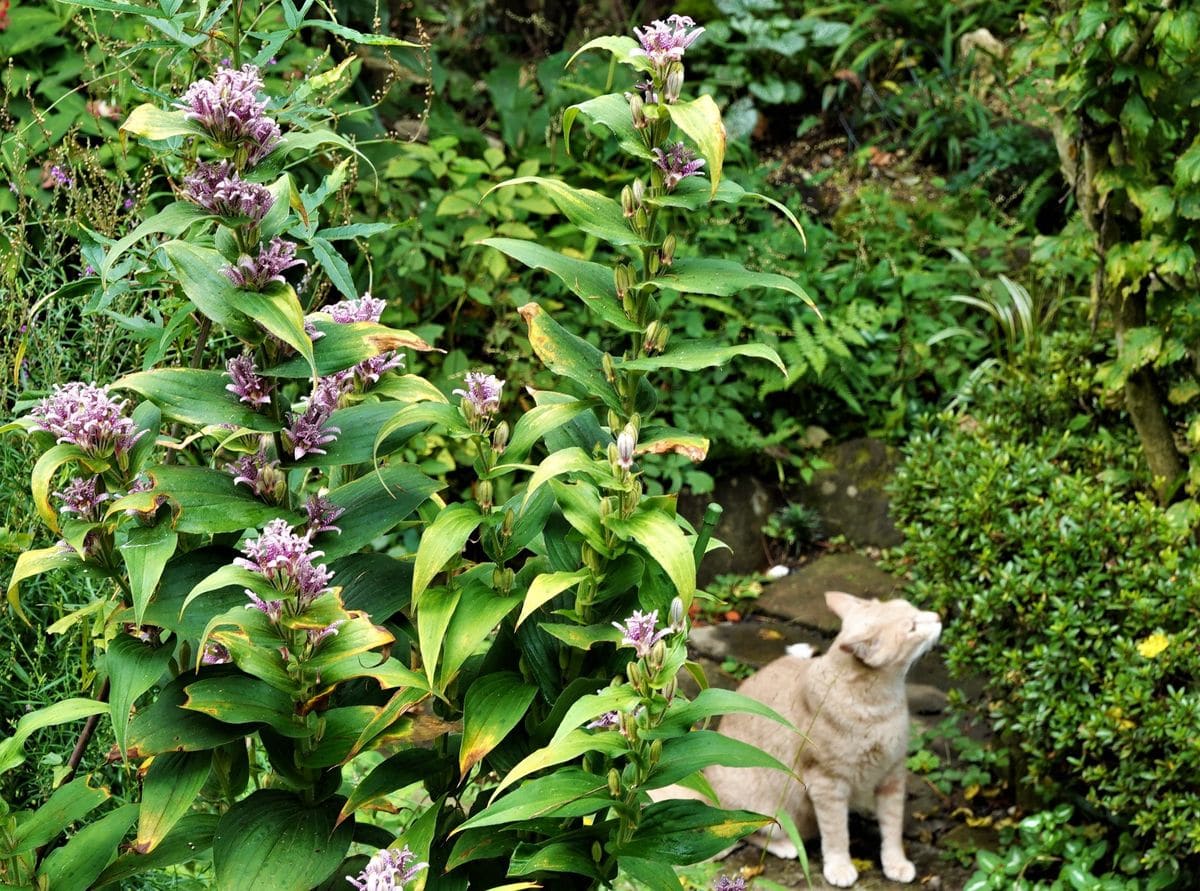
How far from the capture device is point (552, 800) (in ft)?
5.64

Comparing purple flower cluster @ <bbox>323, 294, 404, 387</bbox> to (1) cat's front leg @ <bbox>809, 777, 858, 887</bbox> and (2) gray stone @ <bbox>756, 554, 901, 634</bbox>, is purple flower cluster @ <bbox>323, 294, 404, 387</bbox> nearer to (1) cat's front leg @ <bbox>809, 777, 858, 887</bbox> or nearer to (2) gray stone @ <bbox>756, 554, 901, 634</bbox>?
(1) cat's front leg @ <bbox>809, 777, 858, 887</bbox>

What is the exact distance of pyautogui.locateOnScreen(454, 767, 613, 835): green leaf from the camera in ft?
5.53

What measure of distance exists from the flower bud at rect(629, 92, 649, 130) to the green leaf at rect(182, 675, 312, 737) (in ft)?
3.09

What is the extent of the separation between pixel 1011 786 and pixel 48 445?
3.15 metres

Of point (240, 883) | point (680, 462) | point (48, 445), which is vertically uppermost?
point (48, 445)

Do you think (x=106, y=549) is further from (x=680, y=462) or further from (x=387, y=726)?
(x=680, y=462)

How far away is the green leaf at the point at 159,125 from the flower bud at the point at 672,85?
2.04ft

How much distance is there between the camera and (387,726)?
1873 millimetres

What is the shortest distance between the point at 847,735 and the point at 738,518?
2.13 m

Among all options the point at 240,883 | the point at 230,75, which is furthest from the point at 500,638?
the point at 230,75

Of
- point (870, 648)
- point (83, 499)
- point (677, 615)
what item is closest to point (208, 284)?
point (83, 499)

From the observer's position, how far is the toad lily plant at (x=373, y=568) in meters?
1.73

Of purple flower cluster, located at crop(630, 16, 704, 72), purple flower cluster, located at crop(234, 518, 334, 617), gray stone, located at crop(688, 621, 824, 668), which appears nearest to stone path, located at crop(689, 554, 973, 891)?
gray stone, located at crop(688, 621, 824, 668)

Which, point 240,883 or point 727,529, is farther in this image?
point 727,529
